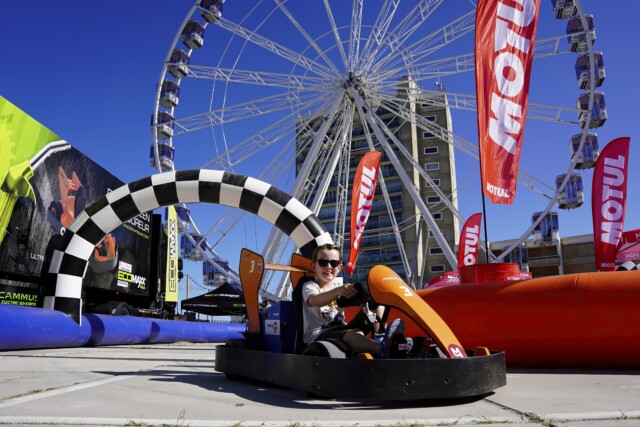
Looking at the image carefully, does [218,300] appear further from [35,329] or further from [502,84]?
[502,84]

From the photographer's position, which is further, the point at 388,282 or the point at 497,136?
the point at 497,136

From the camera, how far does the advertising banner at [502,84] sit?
22.5 ft

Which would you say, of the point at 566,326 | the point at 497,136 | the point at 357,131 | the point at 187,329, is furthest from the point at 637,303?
the point at 357,131

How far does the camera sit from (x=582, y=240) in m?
50.6

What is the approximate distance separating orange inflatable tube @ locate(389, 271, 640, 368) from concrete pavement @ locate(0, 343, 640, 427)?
1.29 feet

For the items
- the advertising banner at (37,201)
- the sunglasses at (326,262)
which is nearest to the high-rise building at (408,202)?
the advertising banner at (37,201)

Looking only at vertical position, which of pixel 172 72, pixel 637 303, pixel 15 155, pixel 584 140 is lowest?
pixel 637 303

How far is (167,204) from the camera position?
890 cm

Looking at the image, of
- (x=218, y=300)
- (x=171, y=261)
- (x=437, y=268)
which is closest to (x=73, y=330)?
(x=171, y=261)

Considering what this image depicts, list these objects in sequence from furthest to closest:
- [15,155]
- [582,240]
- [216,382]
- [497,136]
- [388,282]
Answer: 1. [582,240]
2. [15,155]
3. [497,136]
4. [216,382]
5. [388,282]

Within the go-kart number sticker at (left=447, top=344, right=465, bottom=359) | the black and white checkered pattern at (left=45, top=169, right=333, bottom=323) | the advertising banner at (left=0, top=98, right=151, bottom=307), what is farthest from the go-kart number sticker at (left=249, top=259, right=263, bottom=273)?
the advertising banner at (left=0, top=98, right=151, bottom=307)

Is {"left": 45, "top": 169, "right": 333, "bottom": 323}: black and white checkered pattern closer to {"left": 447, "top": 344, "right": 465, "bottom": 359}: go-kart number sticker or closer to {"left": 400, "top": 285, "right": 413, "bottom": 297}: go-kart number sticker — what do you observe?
{"left": 400, "top": 285, "right": 413, "bottom": 297}: go-kart number sticker

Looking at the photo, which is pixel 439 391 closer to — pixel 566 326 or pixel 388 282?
pixel 388 282

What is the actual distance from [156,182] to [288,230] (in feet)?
7.75
